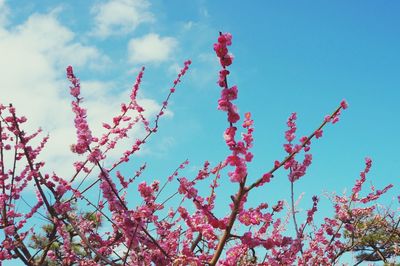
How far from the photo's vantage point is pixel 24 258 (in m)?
4.82

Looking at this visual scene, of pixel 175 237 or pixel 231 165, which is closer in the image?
pixel 231 165

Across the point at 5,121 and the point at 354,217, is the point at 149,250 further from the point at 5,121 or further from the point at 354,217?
the point at 354,217

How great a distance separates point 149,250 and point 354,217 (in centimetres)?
468

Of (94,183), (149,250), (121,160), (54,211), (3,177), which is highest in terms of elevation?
(121,160)

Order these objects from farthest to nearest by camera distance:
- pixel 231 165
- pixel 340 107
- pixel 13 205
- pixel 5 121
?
pixel 13 205, pixel 5 121, pixel 340 107, pixel 231 165

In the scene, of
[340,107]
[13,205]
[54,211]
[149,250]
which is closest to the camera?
[340,107]

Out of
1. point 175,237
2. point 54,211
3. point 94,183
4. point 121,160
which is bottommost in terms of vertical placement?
point 54,211

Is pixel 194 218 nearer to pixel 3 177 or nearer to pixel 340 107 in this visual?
pixel 340 107

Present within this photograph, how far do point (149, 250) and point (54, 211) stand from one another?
44.9 inches

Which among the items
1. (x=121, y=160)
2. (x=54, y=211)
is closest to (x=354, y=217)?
(x=121, y=160)

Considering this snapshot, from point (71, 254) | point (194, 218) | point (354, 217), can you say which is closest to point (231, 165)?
point (194, 218)

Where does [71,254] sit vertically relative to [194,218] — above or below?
above

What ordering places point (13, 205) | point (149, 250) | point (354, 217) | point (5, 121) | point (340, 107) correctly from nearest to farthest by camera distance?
point (340, 107), point (149, 250), point (5, 121), point (13, 205), point (354, 217)

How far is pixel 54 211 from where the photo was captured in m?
3.70
